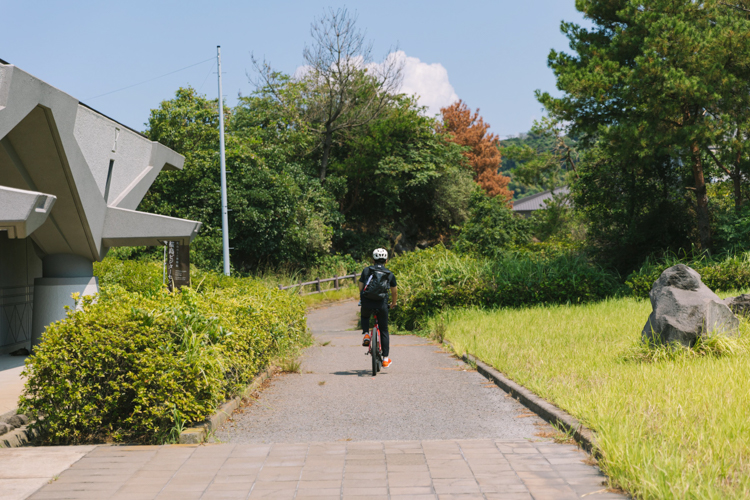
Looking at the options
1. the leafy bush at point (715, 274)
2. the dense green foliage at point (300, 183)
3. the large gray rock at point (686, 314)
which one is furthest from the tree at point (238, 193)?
the large gray rock at point (686, 314)

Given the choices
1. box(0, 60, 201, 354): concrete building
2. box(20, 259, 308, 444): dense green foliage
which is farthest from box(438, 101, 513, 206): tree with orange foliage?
box(20, 259, 308, 444): dense green foliage

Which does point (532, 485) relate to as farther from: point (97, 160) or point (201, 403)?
point (97, 160)

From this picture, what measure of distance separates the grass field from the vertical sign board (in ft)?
16.5

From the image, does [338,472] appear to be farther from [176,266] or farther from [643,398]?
[176,266]

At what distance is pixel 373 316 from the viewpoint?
10.1m

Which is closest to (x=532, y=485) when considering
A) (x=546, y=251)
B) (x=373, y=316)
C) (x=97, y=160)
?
(x=373, y=316)

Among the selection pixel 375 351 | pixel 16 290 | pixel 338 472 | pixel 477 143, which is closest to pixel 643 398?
pixel 338 472

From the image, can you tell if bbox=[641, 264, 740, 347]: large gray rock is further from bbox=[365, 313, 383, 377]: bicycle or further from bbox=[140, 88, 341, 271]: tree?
bbox=[140, 88, 341, 271]: tree

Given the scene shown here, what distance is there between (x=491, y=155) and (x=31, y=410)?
57561 millimetres

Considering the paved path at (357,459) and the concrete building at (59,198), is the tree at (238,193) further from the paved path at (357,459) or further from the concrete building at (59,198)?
the paved path at (357,459)

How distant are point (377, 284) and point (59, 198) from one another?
5.42 m

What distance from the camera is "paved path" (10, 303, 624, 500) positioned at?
4.52 m

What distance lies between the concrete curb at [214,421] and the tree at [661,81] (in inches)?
573

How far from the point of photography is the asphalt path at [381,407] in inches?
247
